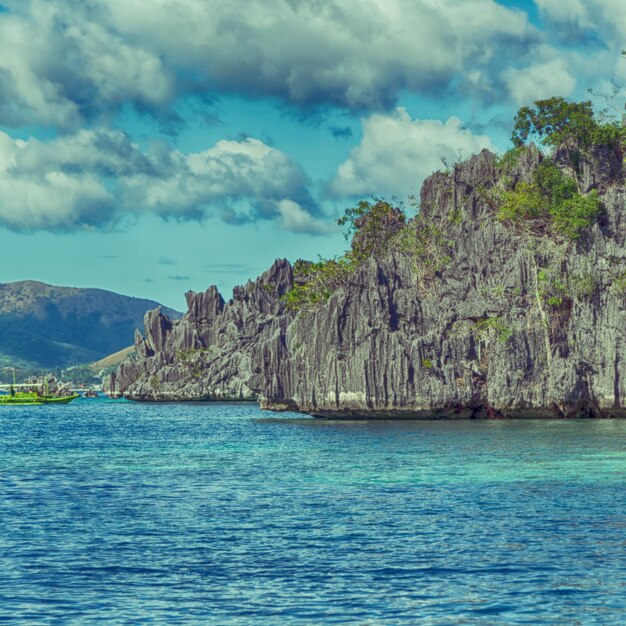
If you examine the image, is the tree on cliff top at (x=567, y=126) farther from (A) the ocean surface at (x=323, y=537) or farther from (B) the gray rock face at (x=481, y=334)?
(A) the ocean surface at (x=323, y=537)

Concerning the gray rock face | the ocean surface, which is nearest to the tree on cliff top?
the gray rock face

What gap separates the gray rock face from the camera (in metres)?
100

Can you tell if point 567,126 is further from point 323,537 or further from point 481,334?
point 323,537

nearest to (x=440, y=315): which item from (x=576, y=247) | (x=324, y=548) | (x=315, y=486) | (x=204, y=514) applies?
(x=576, y=247)

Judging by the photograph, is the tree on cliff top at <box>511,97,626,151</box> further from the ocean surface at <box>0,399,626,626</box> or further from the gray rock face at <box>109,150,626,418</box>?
the ocean surface at <box>0,399,626,626</box>

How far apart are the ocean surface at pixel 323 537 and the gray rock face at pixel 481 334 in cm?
3045

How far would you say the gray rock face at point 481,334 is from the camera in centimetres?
10019

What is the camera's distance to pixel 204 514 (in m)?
41.5

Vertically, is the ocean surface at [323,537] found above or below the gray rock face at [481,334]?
below

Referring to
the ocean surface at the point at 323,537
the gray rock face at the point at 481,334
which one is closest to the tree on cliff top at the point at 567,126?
the gray rock face at the point at 481,334

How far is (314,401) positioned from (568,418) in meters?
27.5

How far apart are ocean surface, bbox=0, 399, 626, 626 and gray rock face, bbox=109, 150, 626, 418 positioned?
30.5 metres

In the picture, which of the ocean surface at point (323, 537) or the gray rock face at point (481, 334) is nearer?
the ocean surface at point (323, 537)

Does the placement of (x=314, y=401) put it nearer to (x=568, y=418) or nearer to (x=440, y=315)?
(x=440, y=315)
